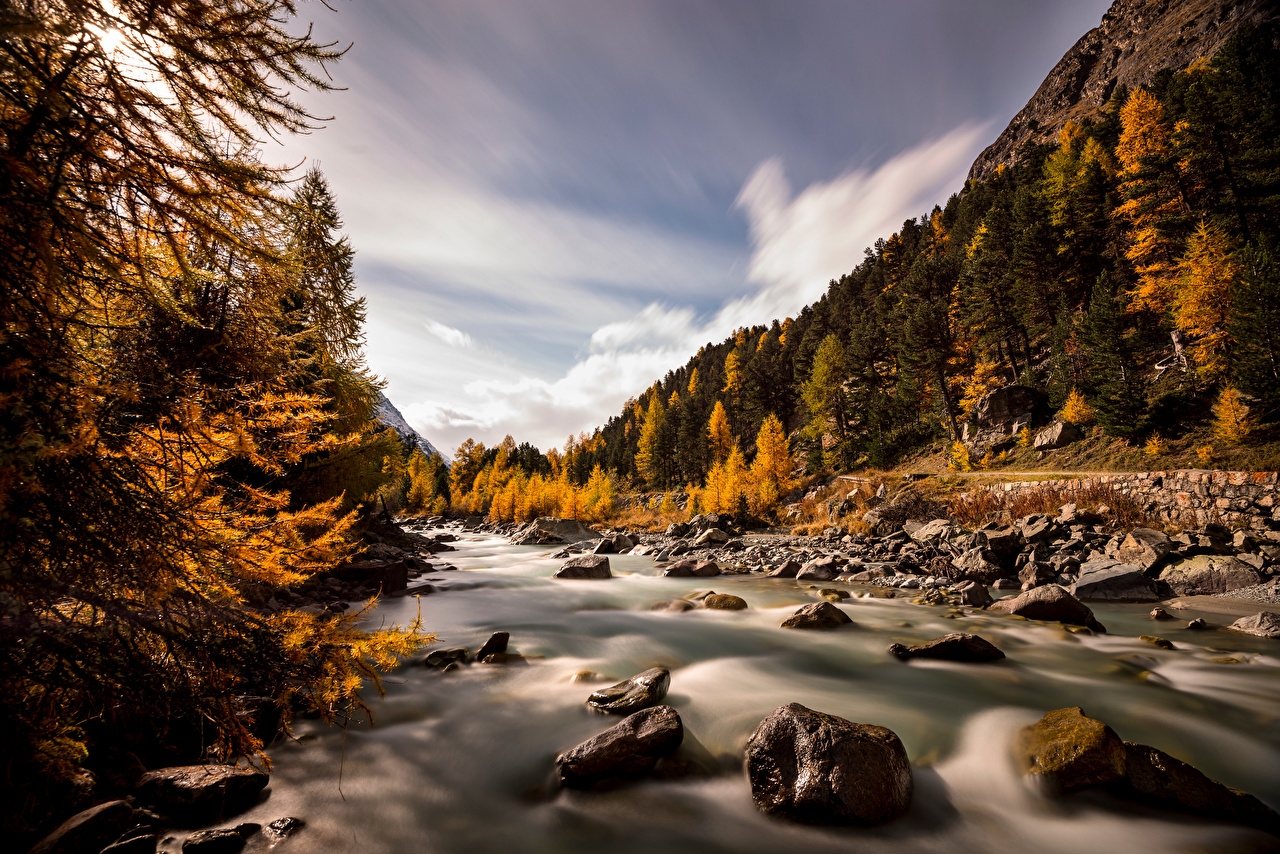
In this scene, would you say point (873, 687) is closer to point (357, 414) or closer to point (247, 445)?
point (247, 445)

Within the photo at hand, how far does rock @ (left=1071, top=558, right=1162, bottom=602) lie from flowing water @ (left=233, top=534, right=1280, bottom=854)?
1107mm

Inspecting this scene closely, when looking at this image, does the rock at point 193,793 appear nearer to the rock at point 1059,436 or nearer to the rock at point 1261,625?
the rock at point 1261,625

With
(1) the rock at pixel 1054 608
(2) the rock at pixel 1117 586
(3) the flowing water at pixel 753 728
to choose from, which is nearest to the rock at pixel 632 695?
(3) the flowing water at pixel 753 728

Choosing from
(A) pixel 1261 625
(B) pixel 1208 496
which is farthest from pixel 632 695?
(B) pixel 1208 496

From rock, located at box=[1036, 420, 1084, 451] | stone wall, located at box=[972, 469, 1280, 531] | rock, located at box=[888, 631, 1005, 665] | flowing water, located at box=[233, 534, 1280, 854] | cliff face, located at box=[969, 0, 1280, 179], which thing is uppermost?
cliff face, located at box=[969, 0, 1280, 179]

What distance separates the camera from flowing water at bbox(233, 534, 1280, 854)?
13.9 feet

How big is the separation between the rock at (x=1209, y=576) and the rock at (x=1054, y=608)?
479 centimetres

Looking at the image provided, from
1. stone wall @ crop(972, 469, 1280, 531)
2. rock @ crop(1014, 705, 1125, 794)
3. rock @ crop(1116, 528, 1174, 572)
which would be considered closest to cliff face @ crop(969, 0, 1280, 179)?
stone wall @ crop(972, 469, 1280, 531)

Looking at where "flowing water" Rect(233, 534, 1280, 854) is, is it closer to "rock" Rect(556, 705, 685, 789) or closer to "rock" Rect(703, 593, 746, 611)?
"rock" Rect(556, 705, 685, 789)

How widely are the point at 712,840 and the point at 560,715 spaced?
3.06 meters

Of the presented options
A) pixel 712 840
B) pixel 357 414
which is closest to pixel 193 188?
pixel 712 840

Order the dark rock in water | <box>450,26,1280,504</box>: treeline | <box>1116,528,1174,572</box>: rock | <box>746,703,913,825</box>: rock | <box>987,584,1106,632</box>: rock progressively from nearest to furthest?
<box>746,703,913,825</box>: rock < the dark rock in water < <box>987,584,1106,632</box>: rock < <box>1116,528,1174,572</box>: rock < <box>450,26,1280,504</box>: treeline

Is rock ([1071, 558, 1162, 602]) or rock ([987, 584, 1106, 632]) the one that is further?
rock ([1071, 558, 1162, 602])

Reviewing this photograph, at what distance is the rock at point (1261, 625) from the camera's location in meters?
8.71
